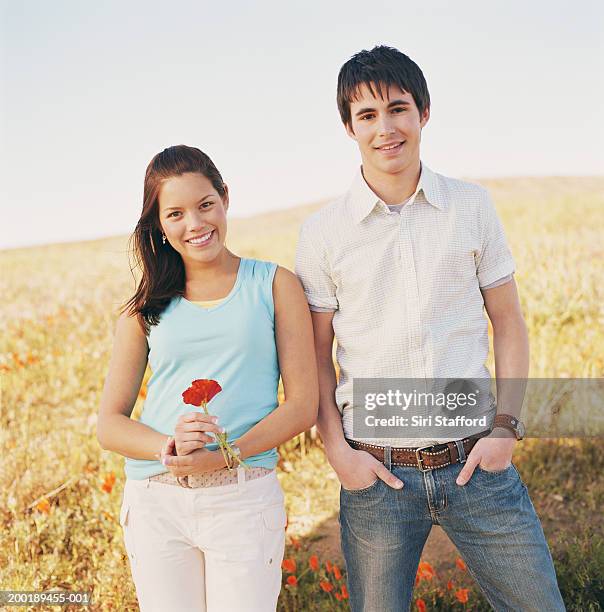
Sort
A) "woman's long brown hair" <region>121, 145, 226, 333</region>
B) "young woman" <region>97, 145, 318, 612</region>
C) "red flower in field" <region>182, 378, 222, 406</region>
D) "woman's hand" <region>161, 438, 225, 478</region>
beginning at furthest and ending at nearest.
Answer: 1. "woman's long brown hair" <region>121, 145, 226, 333</region>
2. "young woman" <region>97, 145, 318, 612</region>
3. "woman's hand" <region>161, 438, 225, 478</region>
4. "red flower in field" <region>182, 378, 222, 406</region>

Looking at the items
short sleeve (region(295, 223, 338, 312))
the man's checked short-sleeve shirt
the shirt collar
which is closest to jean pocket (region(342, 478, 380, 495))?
the man's checked short-sleeve shirt

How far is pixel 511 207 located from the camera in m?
14.7

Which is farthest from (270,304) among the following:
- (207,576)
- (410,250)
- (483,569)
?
(483,569)

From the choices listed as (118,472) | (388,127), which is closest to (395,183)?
(388,127)

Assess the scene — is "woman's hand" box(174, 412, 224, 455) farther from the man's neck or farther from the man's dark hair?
the man's dark hair

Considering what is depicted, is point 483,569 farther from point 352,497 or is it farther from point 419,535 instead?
point 352,497

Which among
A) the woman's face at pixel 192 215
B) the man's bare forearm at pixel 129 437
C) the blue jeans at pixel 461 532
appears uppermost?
the woman's face at pixel 192 215

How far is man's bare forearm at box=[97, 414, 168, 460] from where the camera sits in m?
2.25

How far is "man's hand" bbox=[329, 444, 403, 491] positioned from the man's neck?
0.77 meters

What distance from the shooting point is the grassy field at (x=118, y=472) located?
3397 millimetres

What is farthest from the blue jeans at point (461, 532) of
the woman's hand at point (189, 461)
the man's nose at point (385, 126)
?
Result: the man's nose at point (385, 126)

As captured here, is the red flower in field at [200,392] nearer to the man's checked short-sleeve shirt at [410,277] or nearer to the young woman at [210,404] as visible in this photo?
the young woman at [210,404]

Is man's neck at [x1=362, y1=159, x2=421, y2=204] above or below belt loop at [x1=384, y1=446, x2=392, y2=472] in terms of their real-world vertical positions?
above

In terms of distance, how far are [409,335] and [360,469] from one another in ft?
1.39
